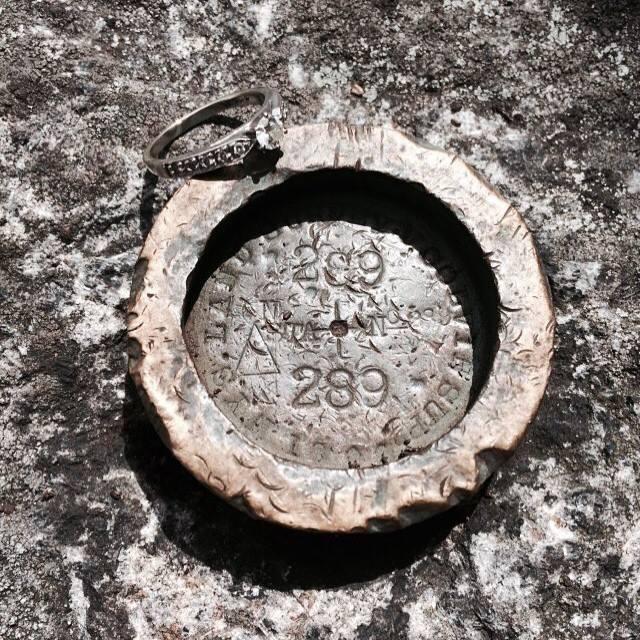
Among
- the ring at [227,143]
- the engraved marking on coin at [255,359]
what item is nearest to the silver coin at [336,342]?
the engraved marking on coin at [255,359]

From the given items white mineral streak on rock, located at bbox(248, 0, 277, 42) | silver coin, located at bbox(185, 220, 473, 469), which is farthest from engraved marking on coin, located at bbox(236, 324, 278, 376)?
white mineral streak on rock, located at bbox(248, 0, 277, 42)

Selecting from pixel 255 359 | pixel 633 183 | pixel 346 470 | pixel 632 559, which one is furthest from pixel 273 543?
pixel 633 183

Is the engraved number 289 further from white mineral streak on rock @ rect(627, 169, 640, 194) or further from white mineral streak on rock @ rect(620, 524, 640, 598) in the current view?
white mineral streak on rock @ rect(627, 169, 640, 194)

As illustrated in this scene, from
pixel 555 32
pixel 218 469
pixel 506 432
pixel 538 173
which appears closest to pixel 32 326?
pixel 218 469

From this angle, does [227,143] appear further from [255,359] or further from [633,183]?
[633,183]

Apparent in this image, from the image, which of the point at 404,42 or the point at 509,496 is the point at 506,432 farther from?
the point at 404,42

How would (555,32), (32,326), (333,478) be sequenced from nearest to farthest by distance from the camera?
(333,478) < (32,326) < (555,32)
